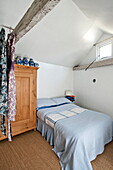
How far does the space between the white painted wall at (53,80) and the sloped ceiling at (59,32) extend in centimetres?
29

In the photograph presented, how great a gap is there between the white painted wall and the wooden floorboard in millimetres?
1561

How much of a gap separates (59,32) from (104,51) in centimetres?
187

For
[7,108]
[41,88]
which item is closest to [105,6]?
[7,108]

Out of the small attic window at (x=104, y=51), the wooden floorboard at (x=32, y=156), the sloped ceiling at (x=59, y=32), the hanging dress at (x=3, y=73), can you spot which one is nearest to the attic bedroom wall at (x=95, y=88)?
the small attic window at (x=104, y=51)

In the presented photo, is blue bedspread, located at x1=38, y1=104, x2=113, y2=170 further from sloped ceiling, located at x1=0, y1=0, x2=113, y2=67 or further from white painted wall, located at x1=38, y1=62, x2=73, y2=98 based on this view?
sloped ceiling, located at x1=0, y1=0, x2=113, y2=67

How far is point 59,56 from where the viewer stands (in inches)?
127

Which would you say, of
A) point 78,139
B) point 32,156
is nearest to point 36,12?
point 78,139

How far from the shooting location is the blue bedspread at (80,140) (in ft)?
4.27

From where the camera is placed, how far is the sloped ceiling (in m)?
1.71

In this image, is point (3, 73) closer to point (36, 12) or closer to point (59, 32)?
point (36, 12)

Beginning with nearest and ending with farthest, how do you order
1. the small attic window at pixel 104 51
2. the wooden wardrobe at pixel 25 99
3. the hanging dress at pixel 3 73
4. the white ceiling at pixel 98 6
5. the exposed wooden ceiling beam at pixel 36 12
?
the exposed wooden ceiling beam at pixel 36 12
the hanging dress at pixel 3 73
the white ceiling at pixel 98 6
the wooden wardrobe at pixel 25 99
the small attic window at pixel 104 51

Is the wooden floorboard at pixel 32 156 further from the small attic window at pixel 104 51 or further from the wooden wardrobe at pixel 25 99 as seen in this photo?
the small attic window at pixel 104 51

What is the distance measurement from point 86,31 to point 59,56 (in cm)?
114

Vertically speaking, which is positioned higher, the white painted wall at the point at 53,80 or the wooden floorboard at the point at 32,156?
the white painted wall at the point at 53,80
